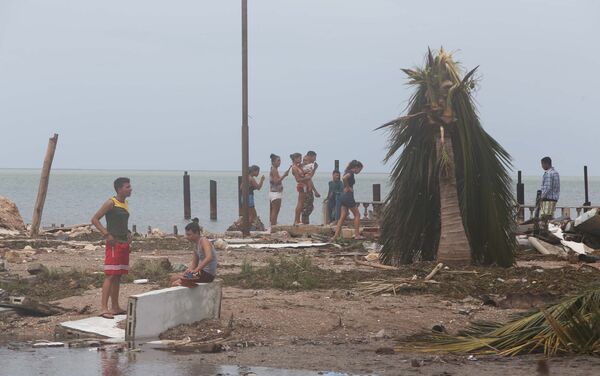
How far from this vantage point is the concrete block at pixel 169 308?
393 inches

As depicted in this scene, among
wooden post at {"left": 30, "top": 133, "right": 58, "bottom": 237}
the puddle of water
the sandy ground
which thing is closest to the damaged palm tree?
the sandy ground

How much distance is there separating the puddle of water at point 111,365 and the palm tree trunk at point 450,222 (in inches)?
236

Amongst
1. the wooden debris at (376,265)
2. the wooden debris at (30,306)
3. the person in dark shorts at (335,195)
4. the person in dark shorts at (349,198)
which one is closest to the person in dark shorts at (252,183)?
the person in dark shorts at (335,195)

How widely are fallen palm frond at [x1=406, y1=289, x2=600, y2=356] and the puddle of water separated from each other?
1374mm

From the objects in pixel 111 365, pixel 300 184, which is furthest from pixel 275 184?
pixel 111 365

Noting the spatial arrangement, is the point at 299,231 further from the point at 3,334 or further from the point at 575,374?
the point at 575,374

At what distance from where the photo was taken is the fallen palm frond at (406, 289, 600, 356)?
28.7ft

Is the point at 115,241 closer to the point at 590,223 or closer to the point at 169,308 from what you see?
the point at 169,308

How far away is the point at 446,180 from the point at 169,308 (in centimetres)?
558

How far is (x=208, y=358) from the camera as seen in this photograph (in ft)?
30.3

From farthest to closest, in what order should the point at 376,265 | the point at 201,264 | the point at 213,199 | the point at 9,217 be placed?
the point at 213,199
the point at 9,217
the point at 376,265
the point at 201,264

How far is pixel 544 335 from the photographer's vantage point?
29.4 feet

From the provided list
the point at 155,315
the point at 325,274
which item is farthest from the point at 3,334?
the point at 325,274

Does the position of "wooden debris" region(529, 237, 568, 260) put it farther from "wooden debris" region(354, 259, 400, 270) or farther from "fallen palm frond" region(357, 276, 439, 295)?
"fallen palm frond" region(357, 276, 439, 295)
